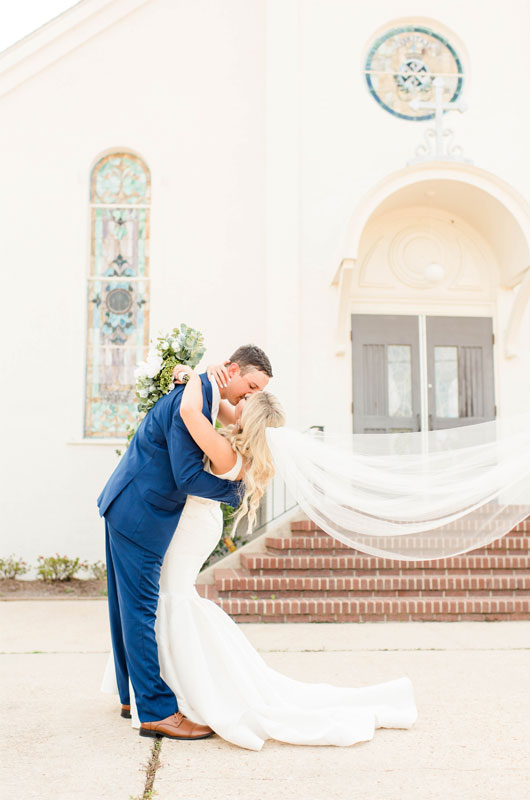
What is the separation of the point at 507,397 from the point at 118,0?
25.7 ft

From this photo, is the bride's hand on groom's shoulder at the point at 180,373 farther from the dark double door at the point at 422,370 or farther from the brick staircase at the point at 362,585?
the dark double door at the point at 422,370

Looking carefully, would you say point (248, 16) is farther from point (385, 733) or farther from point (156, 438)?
point (385, 733)

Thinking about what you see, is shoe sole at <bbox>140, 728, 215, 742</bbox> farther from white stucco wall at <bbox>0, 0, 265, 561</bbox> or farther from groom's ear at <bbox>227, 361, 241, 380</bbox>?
white stucco wall at <bbox>0, 0, 265, 561</bbox>

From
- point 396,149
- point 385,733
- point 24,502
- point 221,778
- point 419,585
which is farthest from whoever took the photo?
point 396,149

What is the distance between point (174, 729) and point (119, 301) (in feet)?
25.4

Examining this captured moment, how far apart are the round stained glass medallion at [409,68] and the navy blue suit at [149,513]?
8.55 meters

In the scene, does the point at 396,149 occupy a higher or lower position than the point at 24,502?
higher

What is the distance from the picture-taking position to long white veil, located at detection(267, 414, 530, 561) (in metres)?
4.32

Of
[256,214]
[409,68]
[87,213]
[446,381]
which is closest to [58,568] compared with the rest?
[87,213]

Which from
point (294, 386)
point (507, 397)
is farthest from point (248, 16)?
point (507, 397)

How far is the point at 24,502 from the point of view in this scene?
9.98 meters

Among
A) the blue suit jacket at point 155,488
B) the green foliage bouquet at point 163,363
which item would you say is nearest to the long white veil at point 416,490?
the blue suit jacket at point 155,488

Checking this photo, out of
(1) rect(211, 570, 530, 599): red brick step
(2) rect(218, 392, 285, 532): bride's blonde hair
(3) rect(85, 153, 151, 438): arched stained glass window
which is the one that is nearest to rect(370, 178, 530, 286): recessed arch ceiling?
(3) rect(85, 153, 151, 438): arched stained glass window

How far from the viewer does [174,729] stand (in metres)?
3.55
